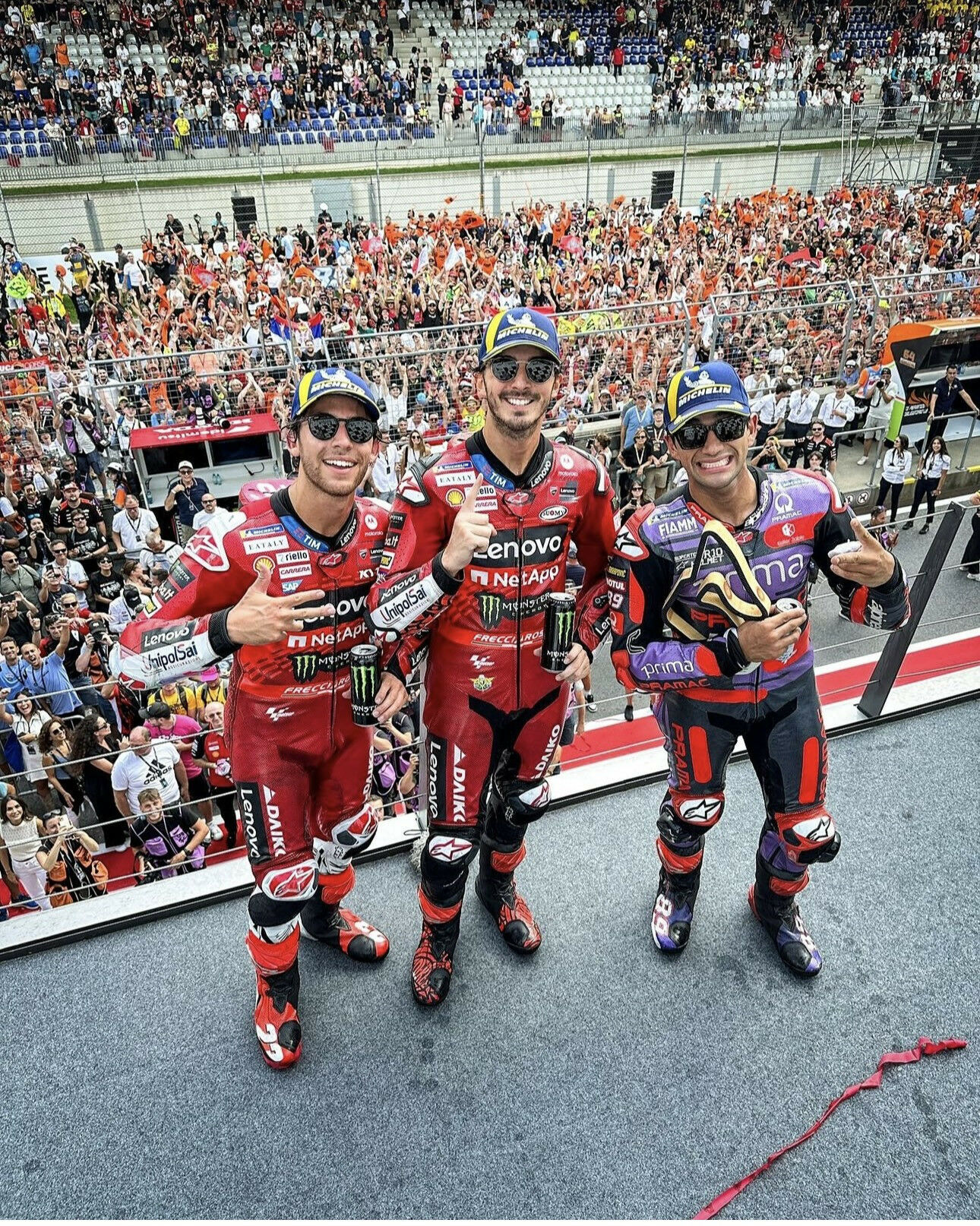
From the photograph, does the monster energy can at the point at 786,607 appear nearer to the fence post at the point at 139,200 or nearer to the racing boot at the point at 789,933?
the racing boot at the point at 789,933

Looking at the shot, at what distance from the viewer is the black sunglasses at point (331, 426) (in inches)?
107

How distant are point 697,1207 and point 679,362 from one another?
1068cm

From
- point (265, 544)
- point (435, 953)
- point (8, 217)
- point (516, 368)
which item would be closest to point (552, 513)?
point (516, 368)

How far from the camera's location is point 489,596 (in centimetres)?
295

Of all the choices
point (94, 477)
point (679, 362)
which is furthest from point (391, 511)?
point (679, 362)

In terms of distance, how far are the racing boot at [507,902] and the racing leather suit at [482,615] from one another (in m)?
0.27

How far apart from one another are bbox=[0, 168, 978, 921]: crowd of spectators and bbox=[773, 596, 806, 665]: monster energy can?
227cm

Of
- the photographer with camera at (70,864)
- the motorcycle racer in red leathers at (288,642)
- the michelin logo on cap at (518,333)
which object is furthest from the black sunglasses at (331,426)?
the photographer with camera at (70,864)

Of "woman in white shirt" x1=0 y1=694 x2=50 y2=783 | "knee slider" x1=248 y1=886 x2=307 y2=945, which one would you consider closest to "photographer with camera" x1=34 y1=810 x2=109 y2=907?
"woman in white shirt" x1=0 y1=694 x2=50 y2=783

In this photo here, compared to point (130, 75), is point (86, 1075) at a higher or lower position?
lower

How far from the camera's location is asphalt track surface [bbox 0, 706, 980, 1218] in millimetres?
2564

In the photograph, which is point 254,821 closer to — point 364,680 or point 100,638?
point 364,680

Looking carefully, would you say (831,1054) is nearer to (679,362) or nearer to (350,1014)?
(350,1014)

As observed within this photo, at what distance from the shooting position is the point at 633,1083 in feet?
9.32
